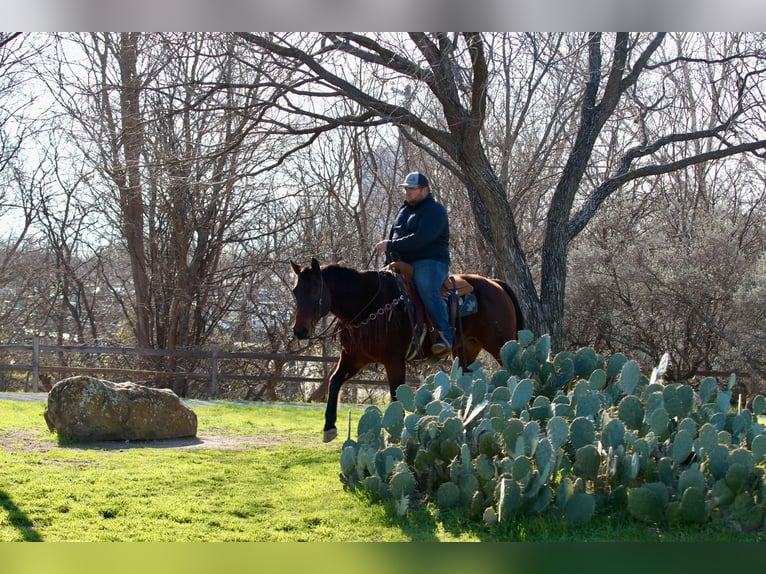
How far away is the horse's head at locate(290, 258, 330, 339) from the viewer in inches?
281

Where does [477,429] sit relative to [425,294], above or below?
below

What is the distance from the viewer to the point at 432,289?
7801 mm

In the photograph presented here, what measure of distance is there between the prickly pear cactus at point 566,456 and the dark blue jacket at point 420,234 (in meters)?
1.80

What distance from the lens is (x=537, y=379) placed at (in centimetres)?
A: 695

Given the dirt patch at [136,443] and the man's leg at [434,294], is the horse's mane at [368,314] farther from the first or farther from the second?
the dirt patch at [136,443]

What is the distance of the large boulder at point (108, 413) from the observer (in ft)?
27.0

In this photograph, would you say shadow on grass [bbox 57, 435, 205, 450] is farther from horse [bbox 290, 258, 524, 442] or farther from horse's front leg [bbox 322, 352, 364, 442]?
horse [bbox 290, 258, 524, 442]

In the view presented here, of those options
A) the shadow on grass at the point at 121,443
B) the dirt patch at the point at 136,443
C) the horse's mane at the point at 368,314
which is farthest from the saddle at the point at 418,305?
the shadow on grass at the point at 121,443

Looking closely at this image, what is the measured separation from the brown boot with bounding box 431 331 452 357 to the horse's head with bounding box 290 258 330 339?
4.26ft

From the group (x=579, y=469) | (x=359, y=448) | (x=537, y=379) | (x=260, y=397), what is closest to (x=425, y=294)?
(x=537, y=379)

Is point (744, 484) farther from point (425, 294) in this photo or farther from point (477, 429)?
point (425, 294)

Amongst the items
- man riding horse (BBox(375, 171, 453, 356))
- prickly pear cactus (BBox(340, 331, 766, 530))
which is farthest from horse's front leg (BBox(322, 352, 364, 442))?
prickly pear cactus (BBox(340, 331, 766, 530))

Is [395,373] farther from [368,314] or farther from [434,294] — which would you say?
[434,294]

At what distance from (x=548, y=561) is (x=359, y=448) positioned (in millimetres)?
2027
